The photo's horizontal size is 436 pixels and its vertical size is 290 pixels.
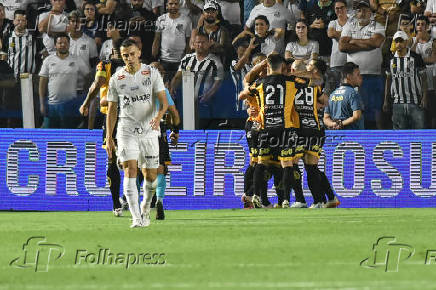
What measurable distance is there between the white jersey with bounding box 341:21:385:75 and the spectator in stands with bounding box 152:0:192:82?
9.22 ft

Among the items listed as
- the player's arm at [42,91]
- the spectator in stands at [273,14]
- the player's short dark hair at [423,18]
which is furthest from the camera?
the spectator in stands at [273,14]

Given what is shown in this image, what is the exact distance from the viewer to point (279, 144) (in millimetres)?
15844

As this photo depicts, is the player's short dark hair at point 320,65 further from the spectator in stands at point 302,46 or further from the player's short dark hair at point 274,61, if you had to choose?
the spectator in stands at point 302,46

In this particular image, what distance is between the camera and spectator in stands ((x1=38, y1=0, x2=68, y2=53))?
1995 centimetres

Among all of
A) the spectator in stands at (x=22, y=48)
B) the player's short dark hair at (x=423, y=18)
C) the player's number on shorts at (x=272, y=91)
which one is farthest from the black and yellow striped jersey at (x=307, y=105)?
the spectator in stands at (x=22, y=48)

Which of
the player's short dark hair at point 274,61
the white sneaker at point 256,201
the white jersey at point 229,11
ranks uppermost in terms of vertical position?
the white jersey at point 229,11

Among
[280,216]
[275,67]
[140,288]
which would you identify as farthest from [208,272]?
[275,67]

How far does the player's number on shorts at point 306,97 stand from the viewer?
15.8 metres

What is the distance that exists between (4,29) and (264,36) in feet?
15.9

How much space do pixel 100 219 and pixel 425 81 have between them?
251 inches

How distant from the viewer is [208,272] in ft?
24.6

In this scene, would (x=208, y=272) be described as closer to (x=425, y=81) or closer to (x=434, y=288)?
(x=434, y=288)

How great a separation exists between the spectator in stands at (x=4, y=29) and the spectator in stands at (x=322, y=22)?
17.7 feet

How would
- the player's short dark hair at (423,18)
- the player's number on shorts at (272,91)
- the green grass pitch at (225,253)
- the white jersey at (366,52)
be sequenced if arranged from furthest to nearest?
the player's short dark hair at (423,18)
the white jersey at (366,52)
the player's number on shorts at (272,91)
the green grass pitch at (225,253)
